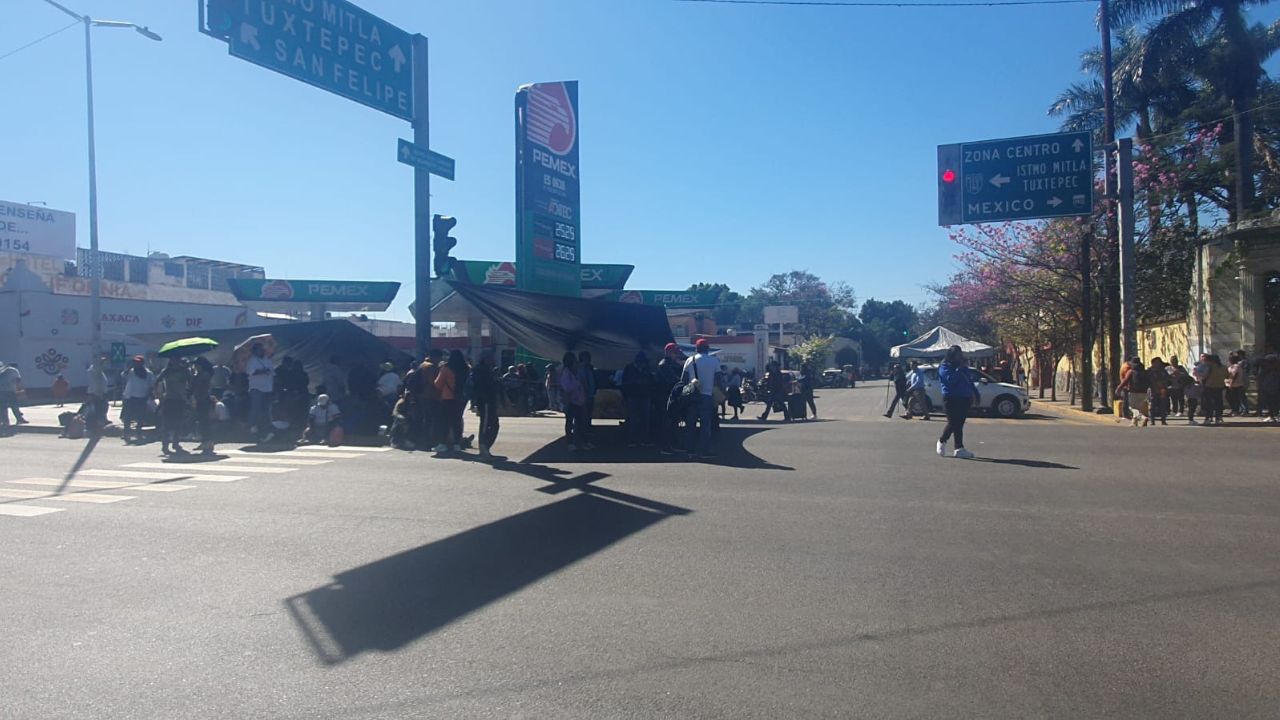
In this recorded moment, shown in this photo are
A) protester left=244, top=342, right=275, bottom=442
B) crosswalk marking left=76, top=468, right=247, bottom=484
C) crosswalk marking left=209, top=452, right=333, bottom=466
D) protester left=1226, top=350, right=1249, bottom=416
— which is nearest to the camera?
crosswalk marking left=76, top=468, right=247, bottom=484

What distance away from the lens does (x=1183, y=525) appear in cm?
778

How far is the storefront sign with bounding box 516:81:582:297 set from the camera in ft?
81.8

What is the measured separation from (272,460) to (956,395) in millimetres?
10183

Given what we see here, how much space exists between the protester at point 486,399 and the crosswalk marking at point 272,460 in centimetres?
229

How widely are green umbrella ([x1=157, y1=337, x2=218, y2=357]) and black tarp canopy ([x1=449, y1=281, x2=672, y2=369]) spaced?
6.02 m

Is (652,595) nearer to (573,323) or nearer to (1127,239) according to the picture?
(573,323)

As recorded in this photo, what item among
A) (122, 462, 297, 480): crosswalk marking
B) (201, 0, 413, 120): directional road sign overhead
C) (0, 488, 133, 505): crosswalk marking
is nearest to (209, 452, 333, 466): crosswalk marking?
(122, 462, 297, 480): crosswalk marking

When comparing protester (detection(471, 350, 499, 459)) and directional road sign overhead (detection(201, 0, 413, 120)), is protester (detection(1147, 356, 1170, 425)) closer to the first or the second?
protester (detection(471, 350, 499, 459))

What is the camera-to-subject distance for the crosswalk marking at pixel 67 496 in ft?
32.0

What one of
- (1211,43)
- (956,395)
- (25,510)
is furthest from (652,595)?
(1211,43)

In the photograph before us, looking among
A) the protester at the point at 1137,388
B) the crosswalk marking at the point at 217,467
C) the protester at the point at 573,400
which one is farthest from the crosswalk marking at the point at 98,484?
the protester at the point at 1137,388

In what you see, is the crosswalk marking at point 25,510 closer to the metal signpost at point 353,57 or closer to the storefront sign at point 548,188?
the metal signpost at point 353,57

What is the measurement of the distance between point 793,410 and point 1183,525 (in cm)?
1392

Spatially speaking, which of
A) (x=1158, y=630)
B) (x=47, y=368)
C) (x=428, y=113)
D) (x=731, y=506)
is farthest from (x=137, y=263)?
(x=1158, y=630)
